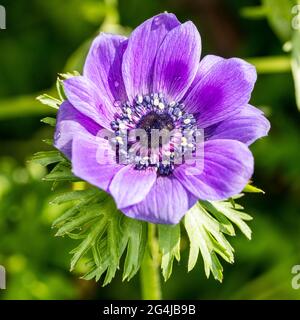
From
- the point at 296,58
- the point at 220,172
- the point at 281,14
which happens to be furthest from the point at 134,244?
the point at 281,14

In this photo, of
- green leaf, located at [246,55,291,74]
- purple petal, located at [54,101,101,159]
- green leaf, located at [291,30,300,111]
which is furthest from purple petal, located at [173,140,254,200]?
green leaf, located at [246,55,291,74]

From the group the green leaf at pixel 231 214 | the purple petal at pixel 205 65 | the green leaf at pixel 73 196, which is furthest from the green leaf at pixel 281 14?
the green leaf at pixel 73 196

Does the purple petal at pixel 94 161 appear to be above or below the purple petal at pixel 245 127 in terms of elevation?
below

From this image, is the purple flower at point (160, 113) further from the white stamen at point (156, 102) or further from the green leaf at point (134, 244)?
the green leaf at point (134, 244)

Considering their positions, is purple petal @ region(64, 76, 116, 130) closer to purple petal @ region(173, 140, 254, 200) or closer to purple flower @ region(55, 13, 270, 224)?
purple flower @ region(55, 13, 270, 224)

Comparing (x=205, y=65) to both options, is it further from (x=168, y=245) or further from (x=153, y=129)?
(x=168, y=245)

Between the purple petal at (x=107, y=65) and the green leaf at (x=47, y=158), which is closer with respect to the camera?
the green leaf at (x=47, y=158)

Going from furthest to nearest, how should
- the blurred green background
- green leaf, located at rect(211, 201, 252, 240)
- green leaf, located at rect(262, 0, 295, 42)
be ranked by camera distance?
the blurred green background < green leaf, located at rect(262, 0, 295, 42) < green leaf, located at rect(211, 201, 252, 240)

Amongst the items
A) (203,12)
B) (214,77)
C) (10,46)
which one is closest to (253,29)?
(203,12)
